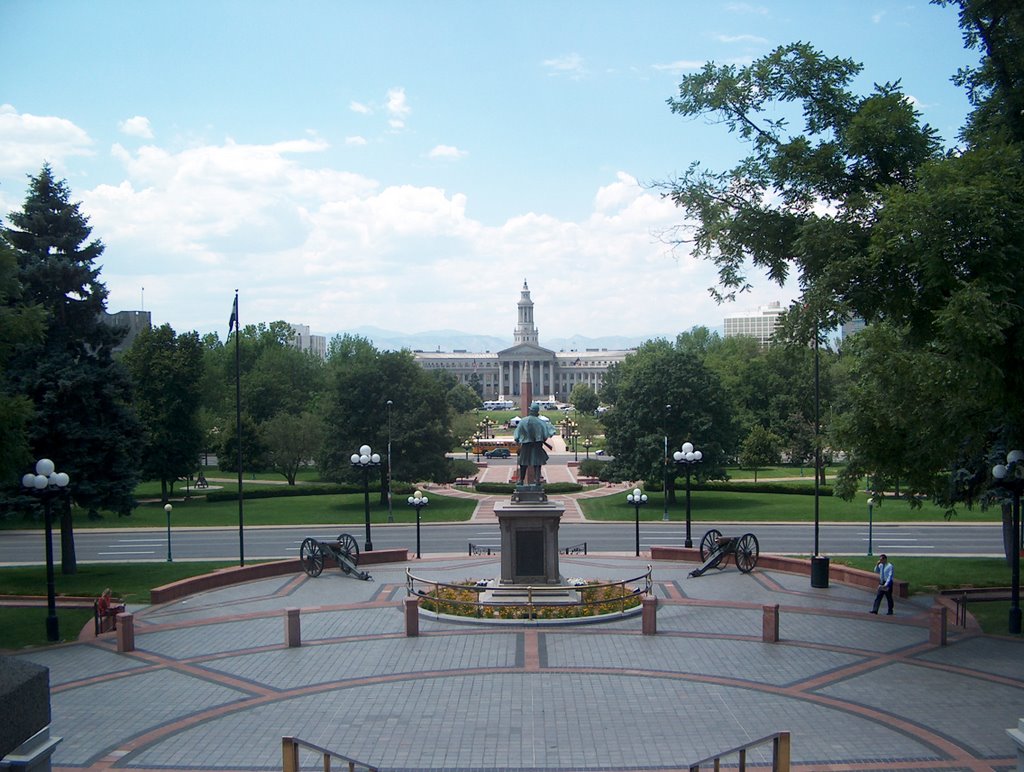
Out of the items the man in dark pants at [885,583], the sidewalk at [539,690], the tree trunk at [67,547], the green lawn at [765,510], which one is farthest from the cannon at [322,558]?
the green lawn at [765,510]

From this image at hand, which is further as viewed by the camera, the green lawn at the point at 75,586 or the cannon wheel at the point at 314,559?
the cannon wheel at the point at 314,559

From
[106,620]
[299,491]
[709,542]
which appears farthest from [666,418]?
[106,620]

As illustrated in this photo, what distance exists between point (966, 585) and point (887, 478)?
358 centimetres

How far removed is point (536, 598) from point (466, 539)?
19.6 m

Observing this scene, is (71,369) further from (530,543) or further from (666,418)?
(666,418)

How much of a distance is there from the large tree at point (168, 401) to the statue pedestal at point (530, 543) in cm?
3747

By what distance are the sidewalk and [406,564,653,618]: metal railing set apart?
2.37 ft

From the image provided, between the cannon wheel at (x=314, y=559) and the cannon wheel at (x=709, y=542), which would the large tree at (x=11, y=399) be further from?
the cannon wheel at (x=709, y=542)

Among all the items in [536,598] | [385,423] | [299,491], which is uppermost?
[385,423]

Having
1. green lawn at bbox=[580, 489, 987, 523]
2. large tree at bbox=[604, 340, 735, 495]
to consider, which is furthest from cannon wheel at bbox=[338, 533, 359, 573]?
large tree at bbox=[604, 340, 735, 495]

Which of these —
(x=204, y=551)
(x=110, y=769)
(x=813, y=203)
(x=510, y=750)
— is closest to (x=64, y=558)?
(x=204, y=551)

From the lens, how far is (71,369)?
31750mm

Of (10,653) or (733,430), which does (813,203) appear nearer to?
(10,653)

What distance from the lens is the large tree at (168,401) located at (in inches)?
2188
